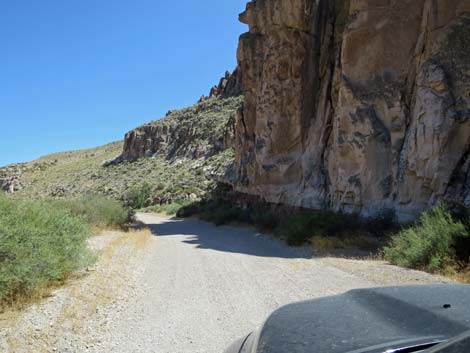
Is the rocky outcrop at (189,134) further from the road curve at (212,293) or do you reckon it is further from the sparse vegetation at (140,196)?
the road curve at (212,293)

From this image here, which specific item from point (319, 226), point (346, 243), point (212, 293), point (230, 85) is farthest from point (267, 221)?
point (230, 85)

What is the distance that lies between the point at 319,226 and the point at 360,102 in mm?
5518

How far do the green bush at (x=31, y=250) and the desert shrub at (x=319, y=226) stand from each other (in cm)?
776

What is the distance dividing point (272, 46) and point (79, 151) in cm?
9191

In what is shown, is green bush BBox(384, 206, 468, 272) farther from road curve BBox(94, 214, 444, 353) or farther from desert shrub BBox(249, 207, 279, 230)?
desert shrub BBox(249, 207, 279, 230)

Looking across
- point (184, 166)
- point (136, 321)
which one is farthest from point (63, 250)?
point (184, 166)

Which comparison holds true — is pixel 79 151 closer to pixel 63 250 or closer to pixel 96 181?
pixel 96 181

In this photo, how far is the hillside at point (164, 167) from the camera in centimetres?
4675

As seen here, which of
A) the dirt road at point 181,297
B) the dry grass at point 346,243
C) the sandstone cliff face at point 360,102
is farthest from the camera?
the sandstone cliff face at point 360,102

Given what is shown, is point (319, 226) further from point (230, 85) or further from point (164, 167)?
point (230, 85)

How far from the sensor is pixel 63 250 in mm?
8219

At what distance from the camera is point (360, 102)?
15750mm

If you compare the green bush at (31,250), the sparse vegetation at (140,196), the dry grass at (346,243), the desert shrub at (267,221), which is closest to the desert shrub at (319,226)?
the dry grass at (346,243)

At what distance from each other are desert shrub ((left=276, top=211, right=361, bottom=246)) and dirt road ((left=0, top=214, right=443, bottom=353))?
220 centimetres
